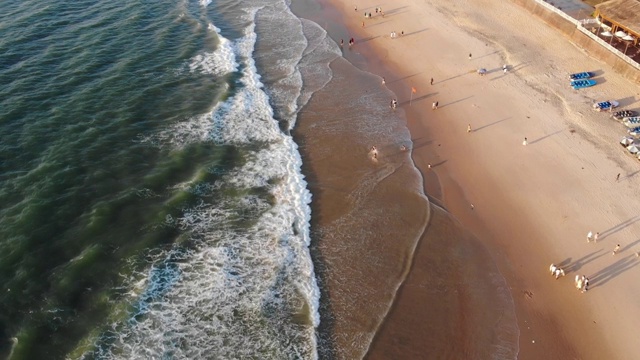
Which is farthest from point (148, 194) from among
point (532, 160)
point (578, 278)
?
point (532, 160)

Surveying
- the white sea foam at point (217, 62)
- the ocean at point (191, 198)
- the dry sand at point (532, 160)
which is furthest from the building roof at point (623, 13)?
the white sea foam at point (217, 62)

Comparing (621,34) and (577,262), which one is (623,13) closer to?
(621,34)

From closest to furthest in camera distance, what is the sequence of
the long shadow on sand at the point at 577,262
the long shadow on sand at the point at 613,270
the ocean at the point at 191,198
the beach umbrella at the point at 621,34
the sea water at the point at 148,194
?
the sea water at the point at 148,194 → the ocean at the point at 191,198 → the long shadow on sand at the point at 613,270 → the long shadow on sand at the point at 577,262 → the beach umbrella at the point at 621,34

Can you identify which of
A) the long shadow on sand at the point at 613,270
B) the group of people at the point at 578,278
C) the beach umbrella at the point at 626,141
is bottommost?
the long shadow on sand at the point at 613,270

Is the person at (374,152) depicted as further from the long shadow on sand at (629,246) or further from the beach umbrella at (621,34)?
the beach umbrella at (621,34)

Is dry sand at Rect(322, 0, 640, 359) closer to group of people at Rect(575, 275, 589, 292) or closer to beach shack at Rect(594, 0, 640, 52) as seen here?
group of people at Rect(575, 275, 589, 292)

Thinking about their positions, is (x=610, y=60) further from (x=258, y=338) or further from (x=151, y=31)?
(x=151, y=31)

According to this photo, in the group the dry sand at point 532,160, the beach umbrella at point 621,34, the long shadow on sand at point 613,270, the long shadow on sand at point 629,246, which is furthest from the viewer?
the beach umbrella at point 621,34

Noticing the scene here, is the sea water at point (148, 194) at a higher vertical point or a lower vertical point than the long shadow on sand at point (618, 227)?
higher
